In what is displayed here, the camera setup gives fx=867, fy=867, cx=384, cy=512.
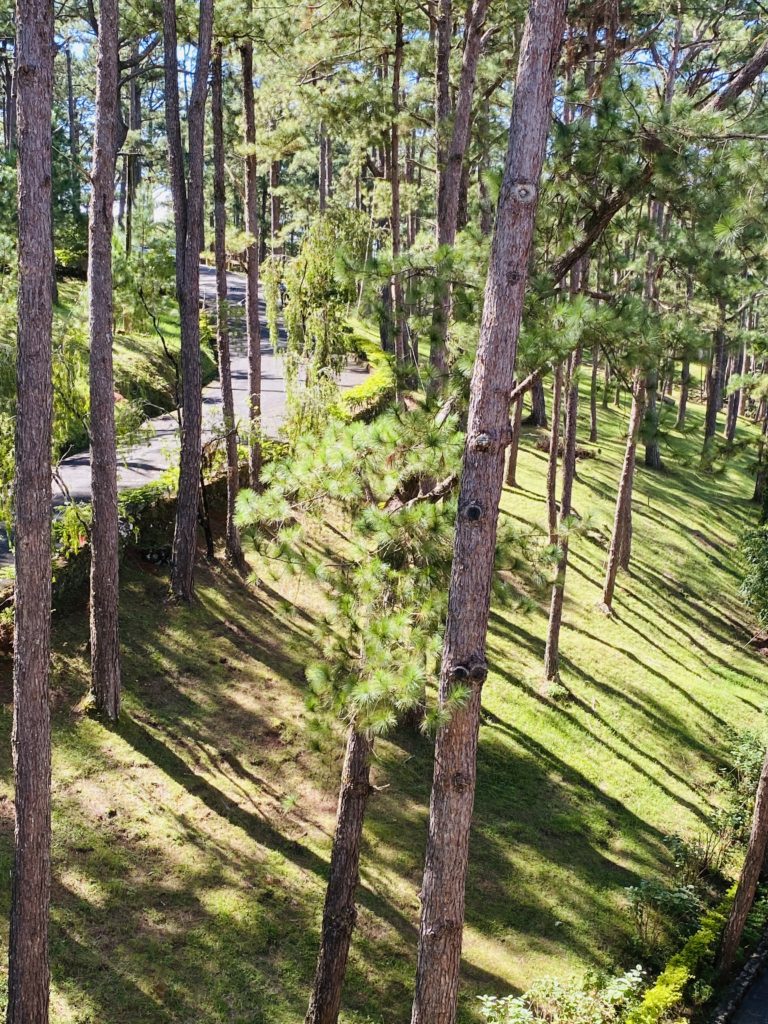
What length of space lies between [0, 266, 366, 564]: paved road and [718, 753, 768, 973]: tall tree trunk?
9.03 meters

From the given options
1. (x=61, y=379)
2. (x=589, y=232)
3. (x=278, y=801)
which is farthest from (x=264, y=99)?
(x=278, y=801)

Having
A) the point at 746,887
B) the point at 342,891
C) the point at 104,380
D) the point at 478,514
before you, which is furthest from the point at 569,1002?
the point at 104,380

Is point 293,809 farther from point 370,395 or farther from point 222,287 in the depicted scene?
point 370,395

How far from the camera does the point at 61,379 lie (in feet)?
36.1

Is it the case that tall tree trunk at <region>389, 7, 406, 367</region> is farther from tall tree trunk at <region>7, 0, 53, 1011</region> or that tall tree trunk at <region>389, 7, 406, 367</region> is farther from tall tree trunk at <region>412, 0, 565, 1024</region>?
tall tree trunk at <region>7, 0, 53, 1011</region>

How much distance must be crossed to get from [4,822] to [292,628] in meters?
Answer: 5.49

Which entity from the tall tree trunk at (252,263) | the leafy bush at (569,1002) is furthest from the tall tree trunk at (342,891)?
the tall tree trunk at (252,263)

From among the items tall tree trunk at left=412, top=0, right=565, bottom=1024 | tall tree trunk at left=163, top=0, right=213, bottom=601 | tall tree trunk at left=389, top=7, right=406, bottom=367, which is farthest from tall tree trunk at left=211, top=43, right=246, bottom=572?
tall tree trunk at left=412, top=0, right=565, bottom=1024

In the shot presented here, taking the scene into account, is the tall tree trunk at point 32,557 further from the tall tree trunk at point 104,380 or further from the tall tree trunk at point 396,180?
the tall tree trunk at point 104,380

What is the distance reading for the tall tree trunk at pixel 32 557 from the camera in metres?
5.73

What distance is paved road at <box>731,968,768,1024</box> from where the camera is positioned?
9.41m

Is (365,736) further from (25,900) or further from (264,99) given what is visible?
(264,99)

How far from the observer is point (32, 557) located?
5957 mm

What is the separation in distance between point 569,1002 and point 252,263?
11.4 m
